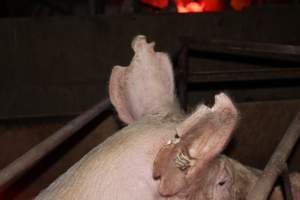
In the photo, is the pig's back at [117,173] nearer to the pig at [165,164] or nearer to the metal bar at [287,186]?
the pig at [165,164]

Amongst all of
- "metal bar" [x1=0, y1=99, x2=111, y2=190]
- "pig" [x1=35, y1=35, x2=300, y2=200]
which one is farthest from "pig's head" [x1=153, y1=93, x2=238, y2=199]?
"metal bar" [x1=0, y1=99, x2=111, y2=190]

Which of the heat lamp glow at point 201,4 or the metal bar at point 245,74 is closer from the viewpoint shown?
the metal bar at point 245,74

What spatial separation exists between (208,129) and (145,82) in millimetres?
621

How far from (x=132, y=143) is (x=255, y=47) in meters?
2.04

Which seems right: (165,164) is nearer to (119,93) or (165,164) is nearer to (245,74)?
(119,93)

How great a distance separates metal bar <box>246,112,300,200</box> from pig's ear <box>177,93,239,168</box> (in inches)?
10.4

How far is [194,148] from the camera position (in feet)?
4.98

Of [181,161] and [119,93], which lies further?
→ [119,93]

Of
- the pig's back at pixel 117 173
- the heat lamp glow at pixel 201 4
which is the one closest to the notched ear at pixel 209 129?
the pig's back at pixel 117 173

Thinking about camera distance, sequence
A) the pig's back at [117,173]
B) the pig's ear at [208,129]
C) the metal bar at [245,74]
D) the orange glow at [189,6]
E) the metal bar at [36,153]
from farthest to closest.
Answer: the orange glow at [189,6] < the metal bar at [245,74] < the metal bar at [36,153] < the pig's back at [117,173] < the pig's ear at [208,129]

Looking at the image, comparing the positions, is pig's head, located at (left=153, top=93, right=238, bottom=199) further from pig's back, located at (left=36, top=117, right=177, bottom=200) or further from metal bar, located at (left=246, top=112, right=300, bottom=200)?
metal bar, located at (left=246, top=112, right=300, bottom=200)

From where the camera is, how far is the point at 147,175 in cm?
A: 167

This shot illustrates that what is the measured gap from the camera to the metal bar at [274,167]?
171 centimetres

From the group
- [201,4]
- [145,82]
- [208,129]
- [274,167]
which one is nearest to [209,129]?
[208,129]
